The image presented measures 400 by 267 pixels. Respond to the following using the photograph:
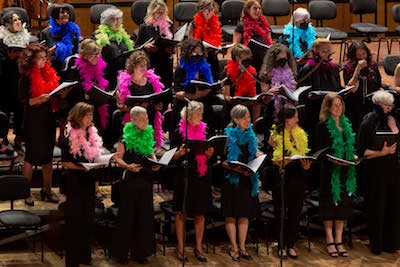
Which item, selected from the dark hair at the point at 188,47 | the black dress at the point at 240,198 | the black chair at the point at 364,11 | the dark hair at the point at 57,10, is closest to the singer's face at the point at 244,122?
the black dress at the point at 240,198

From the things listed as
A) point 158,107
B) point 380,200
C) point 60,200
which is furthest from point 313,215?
point 60,200

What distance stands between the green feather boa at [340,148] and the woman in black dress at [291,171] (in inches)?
8.7

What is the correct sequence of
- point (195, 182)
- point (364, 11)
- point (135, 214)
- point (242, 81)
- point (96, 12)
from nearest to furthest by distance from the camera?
point (135, 214) < point (195, 182) < point (242, 81) < point (96, 12) < point (364, 11)

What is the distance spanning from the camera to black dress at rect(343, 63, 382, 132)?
7.26 m

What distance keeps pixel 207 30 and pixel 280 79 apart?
976 millimetres

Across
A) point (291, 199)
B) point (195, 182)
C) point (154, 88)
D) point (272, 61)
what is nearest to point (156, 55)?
point (154, 88)

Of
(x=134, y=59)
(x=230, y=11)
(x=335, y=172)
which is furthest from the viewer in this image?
(x=230, y=11)

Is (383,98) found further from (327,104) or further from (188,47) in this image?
(188,47)

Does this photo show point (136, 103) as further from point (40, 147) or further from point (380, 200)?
point (380, 200)

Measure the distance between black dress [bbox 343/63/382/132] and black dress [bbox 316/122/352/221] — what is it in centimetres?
64

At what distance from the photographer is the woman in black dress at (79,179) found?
6156 mm

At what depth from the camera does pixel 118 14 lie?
731cm

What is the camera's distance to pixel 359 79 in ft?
23.8

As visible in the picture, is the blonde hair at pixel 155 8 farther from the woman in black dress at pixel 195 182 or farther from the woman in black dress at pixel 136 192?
the woman in black dress at pixel 136 192
